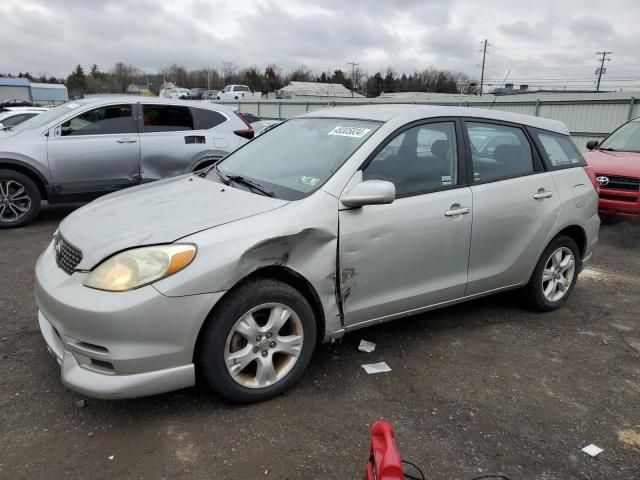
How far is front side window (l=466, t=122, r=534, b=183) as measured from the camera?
3.86m

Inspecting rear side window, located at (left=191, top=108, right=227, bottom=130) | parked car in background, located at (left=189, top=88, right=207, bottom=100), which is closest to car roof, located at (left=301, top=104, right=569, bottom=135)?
rear side window, located at (left=191, top=108, right=227, bottom=130)

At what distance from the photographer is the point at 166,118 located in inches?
296

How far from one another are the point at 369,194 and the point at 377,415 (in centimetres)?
127

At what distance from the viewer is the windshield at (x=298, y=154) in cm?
327

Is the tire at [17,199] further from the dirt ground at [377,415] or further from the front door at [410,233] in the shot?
the front door at [410,233]

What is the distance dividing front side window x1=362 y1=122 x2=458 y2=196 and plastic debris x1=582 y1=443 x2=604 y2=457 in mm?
1782

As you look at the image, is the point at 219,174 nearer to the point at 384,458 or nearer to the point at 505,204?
the point at 505,204

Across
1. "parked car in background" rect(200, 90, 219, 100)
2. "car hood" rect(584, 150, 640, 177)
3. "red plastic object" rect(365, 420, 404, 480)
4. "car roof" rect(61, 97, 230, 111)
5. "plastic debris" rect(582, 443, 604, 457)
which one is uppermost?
"parked car in background" rect(200, 90, 219, 100)

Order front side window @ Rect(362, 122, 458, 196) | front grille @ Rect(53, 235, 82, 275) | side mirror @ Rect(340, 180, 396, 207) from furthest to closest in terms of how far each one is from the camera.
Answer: front side window @ Rect(362, 122, 458, 196)
side mirror @ Rect(340, 180, 396, 207)
front grille @ Rect(53, 235, 82, 275)

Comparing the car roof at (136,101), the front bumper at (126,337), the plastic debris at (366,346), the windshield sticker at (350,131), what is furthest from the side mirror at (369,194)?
the car roof at (136,101)

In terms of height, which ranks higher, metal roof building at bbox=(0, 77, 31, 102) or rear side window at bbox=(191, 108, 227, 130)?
metal roof building at bbox=(0, 77, 31, 102)

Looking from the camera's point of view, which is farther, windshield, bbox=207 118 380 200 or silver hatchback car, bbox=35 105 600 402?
windshield, bbox=207 118 380 200

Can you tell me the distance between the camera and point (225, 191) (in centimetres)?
333

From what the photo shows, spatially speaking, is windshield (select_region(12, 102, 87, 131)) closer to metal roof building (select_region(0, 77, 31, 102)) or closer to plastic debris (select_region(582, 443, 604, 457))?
plastic debris (select_region(582, 443, 604, 457))
